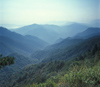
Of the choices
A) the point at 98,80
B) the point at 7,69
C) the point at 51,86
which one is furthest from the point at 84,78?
the point at 7,69

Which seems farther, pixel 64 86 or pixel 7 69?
pixel 7 69

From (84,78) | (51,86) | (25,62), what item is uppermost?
(84,78)

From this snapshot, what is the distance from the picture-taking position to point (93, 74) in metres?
5.52

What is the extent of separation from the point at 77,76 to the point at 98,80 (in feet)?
3.84

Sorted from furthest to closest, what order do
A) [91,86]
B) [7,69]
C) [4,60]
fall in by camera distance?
[7,69]
[4,60]
[91,86]

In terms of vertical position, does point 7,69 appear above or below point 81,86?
below

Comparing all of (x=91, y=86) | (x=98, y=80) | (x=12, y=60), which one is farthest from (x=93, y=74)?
(x=12, y=60)

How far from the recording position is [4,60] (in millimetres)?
11664

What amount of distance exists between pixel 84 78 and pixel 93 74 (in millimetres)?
718

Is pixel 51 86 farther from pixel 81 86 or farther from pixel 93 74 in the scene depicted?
pixel 93 74

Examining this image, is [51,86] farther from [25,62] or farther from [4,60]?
[25,62]

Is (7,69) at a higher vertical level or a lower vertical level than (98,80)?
lower

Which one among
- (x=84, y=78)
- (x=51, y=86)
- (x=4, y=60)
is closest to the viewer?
(x=84, y=78)

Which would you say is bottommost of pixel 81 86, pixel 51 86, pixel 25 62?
pixel 25 62
